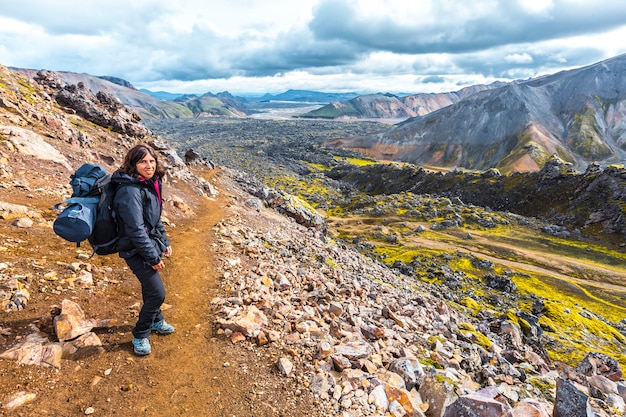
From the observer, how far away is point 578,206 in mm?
86562

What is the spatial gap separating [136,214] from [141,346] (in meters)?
3.71

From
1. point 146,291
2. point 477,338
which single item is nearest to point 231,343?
point 146,291

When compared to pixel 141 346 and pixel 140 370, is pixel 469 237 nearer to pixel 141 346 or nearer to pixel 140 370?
pixel 141 346

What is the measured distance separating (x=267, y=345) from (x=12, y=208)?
1310 centimetres

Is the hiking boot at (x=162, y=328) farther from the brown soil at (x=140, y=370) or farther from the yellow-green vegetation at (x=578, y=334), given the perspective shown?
the yellow-green vegetation at (x=578, y=334)

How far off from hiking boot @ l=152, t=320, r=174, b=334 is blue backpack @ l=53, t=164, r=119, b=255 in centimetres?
305

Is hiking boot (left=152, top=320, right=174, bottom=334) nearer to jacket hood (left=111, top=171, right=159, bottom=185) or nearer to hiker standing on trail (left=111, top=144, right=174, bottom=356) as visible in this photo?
hiker standing on trail (left=111, top=144, right=174, bottom=356)

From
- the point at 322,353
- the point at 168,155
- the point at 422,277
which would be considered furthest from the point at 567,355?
the point at 168,155

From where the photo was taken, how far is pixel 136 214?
27.1 feet

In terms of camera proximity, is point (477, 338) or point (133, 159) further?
point (477, 338)

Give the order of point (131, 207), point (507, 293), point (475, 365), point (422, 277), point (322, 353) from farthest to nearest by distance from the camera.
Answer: point (422, 277)
point (507, 293)
point (475, 365)
point (322, 353)
point (131, 207)

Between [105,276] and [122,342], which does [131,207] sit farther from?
[105,276]

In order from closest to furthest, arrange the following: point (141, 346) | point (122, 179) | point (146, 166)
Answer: point (122, 179), point (146, 166), point (141, 346)

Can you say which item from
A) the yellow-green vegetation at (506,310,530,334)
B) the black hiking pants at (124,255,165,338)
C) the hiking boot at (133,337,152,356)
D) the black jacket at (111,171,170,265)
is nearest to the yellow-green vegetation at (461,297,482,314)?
the yellow-green vegetation at (506,310,530,334)
